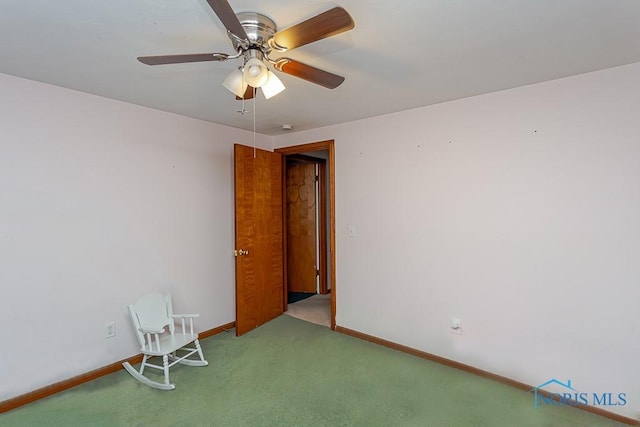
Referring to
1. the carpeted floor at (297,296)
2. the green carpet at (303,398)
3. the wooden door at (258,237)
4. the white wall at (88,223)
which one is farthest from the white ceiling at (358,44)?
the carpeted floor at (297,296)

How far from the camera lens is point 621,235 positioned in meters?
2.03

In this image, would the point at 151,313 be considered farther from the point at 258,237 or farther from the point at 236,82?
the point at 236,82

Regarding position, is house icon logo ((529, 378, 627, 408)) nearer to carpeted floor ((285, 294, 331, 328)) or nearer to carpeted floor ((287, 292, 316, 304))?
carpeted floor ((285, 294, 331, 328))

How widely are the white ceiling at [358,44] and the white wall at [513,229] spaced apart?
272mm

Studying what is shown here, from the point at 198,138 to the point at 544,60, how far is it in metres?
2.96

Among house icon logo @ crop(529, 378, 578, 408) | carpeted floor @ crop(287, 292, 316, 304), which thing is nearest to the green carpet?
house icon logo @ crop(529, 378, 578, 408)

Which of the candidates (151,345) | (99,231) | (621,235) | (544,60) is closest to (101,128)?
(99,231)

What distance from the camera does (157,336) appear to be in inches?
104

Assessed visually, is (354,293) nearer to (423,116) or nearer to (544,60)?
(423,116)

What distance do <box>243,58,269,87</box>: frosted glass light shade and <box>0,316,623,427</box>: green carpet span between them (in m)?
2.02

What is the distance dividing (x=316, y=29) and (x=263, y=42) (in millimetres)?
412

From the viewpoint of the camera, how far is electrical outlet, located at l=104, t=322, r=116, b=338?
8.59 ft

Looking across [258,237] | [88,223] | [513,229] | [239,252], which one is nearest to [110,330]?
[88,223]

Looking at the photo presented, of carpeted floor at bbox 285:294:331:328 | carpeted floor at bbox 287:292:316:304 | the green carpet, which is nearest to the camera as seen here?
the green carpet
